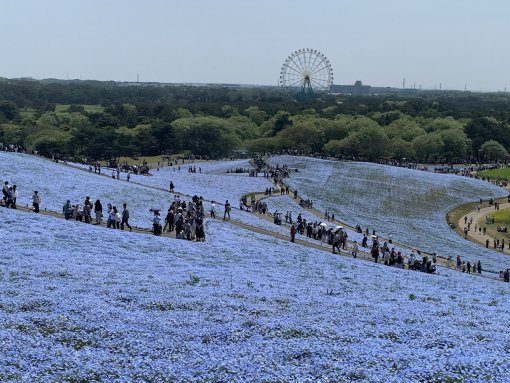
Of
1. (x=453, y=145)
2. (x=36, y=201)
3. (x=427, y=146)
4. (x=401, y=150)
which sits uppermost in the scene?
(x=453, y=145)

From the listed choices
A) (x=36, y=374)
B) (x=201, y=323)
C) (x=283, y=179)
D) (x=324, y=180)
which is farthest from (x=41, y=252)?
(x=324, y=180)

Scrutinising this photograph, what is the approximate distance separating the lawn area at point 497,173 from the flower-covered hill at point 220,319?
76.8 m

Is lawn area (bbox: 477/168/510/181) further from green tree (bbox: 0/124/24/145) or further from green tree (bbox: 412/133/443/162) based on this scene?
green tree (bbox: 0/124/24/145)

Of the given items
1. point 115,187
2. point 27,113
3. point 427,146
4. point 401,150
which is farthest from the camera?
point 27,113

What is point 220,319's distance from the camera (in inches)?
666

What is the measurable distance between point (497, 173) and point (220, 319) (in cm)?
9418

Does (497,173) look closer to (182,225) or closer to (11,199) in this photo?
(182,225)

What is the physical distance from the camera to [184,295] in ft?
63.5

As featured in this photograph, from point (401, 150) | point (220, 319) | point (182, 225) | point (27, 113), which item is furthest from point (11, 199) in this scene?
Answer: point (27, 113)

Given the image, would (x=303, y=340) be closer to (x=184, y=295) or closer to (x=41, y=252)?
(x=184, y=295)

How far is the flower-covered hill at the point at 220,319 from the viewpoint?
13539 millimetres

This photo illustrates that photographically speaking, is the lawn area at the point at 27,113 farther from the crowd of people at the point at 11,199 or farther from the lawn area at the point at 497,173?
the crowd of people at the point at 11,199

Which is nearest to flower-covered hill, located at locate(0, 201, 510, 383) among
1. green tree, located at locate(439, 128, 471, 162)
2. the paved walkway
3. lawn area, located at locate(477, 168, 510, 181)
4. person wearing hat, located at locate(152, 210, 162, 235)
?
person wearing hat, located at locate(152, 210, 162, 235)

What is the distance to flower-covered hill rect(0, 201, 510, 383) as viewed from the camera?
13.5 meters
